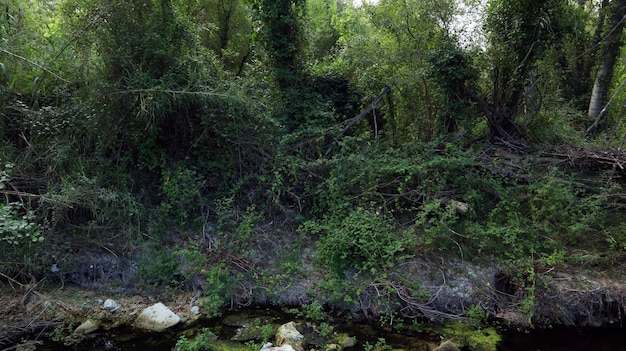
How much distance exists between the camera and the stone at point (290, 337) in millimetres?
4117

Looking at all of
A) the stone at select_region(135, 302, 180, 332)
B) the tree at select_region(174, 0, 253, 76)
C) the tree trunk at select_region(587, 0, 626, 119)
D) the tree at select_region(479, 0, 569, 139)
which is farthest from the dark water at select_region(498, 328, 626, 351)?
the tree at select_region(174, 0, 253, 76)

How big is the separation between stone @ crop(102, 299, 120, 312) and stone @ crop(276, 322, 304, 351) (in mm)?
2142

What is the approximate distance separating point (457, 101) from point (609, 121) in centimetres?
527

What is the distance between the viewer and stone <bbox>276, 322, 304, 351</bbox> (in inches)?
162

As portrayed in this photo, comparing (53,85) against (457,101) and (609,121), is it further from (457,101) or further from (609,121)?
(609,121)

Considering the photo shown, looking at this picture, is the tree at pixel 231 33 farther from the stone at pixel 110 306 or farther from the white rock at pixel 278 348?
the white rock at pixel 278 348

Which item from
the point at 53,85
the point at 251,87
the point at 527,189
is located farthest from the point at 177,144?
the point at 527,189

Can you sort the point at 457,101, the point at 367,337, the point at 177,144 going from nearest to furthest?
1. the point at 367,337
2. the point at 177,144
3. the point at 457,101

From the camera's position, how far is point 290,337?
421 cm

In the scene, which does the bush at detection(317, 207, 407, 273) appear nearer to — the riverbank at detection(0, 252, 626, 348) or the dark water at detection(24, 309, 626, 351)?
the riverbank at detection(0, 252, 626, 348)

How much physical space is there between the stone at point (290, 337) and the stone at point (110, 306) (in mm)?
2142

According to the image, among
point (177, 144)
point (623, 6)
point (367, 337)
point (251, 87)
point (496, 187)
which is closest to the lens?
point (367, 337)

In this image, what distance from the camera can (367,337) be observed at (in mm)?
4418

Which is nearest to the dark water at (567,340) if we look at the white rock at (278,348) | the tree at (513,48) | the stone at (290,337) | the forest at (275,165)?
the forest at (275,165)
